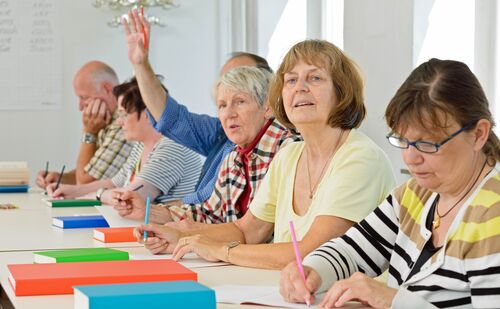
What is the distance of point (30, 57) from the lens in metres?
6.62

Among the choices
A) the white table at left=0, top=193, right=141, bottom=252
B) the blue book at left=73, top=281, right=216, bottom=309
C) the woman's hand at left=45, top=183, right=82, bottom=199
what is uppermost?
the blue book at left=73, top=281, right=216, bottom=309

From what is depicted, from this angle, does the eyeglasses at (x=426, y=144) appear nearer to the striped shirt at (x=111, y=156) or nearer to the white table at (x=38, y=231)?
the white table at (x=38, y=231)

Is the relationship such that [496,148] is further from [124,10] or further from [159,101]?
[124,10]

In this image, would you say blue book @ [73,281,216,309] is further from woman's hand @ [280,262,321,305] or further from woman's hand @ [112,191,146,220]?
woman's hand @ [112,191,146,220]

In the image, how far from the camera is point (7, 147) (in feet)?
21.9

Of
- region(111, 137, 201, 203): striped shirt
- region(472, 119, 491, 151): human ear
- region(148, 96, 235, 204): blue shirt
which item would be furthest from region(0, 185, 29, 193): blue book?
region(472, 119, 491, 151): human ear

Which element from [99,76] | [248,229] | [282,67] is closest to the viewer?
[282,67]

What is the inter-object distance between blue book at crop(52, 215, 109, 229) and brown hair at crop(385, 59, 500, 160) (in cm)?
166

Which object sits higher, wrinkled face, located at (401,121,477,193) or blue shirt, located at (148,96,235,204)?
wrinkled face, located at (401,121,477,193)

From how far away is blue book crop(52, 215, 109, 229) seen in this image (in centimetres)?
313

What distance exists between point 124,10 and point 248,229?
13.6 ft

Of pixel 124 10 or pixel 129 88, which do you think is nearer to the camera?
pixel 129 88

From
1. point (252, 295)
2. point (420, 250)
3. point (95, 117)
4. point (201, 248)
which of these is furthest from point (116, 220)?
point (95, 117)

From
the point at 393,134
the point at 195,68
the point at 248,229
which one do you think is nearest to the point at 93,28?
the point at 195,68
